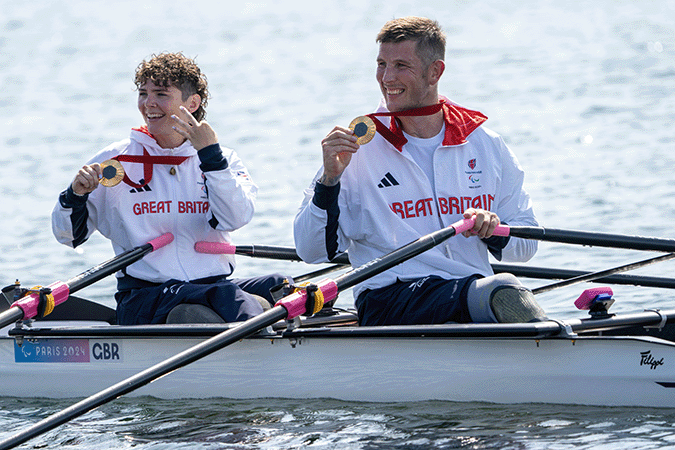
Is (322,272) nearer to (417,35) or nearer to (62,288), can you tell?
(62,288)

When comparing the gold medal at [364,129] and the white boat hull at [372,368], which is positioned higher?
the gold medal at [364,129]

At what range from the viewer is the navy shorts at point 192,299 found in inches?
189

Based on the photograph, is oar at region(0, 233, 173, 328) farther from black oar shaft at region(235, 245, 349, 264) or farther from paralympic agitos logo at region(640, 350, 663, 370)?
paralympic agitos logo at region(640, 350, 663, 370)

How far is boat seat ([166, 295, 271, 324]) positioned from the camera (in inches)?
187

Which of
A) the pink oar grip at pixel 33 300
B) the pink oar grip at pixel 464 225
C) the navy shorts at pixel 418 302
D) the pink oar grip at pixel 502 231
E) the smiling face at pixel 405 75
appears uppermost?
the smiling face at pixel 405 75

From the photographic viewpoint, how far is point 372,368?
177 inches

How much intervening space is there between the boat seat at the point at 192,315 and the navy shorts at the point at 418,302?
2.41ft

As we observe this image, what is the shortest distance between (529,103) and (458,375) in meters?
12.6

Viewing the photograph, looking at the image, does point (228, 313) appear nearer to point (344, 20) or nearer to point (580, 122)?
point (580, 122)

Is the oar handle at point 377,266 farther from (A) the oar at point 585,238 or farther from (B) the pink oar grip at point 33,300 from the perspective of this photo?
(B) the pink oar grip at point 33,300

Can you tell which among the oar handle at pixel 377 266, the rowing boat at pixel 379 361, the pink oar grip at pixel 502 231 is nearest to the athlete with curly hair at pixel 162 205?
the rowing boat at pixel 379 361

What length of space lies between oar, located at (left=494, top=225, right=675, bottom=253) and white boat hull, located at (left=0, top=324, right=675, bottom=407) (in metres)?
0.51

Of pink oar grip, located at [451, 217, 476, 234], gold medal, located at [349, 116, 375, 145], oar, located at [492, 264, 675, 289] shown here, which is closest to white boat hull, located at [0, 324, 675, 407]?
pink oar grip, located at [451, 217, 476, 234]

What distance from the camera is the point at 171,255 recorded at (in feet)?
16.8
